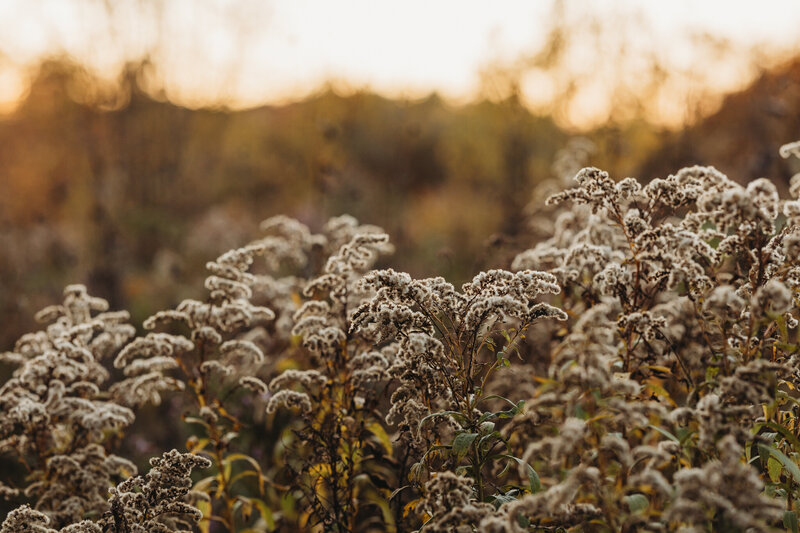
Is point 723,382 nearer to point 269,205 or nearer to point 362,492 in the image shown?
point 362,492

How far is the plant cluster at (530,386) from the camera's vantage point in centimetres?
194

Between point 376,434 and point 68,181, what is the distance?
19218 mm

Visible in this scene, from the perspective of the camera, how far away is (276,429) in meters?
5.16

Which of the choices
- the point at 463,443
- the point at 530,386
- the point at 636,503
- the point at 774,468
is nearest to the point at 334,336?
the point at 463,443

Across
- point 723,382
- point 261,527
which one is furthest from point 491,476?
point 723,382

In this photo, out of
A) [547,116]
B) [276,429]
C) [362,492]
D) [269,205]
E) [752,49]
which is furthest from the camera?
[269,205]

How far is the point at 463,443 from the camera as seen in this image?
228 centimetres

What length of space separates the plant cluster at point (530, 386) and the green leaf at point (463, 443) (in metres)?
0.01

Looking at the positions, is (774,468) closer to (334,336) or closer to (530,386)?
(530,386)

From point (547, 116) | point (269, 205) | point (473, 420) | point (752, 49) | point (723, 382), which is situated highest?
point (269, 205)

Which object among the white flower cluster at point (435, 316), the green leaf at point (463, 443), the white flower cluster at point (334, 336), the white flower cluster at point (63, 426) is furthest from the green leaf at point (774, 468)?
the white flower cluster at point (63, 426)

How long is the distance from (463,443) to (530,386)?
1.98 metres

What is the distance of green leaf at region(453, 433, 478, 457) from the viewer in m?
2.27

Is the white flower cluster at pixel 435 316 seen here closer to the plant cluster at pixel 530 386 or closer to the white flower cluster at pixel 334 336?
the plant cluster at pixel 530 386
